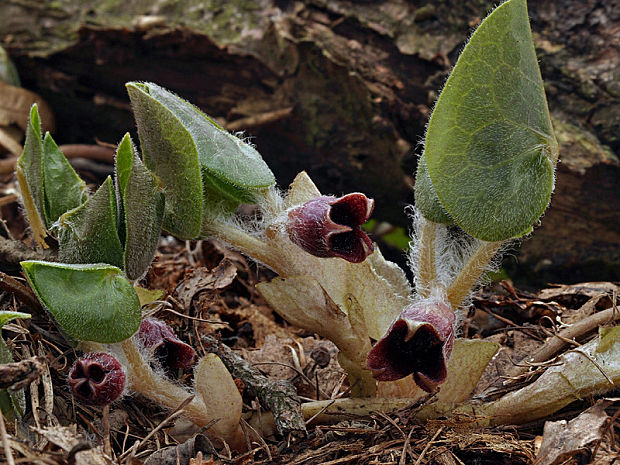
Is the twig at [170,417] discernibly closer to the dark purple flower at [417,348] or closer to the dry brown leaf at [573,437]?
the dark purple flower at [417,348]

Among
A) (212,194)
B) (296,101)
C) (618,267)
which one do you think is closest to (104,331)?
(212,194)

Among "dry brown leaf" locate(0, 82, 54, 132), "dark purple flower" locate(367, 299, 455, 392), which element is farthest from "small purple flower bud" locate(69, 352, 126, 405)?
"dry brown leaf" locate(0, 82, 54, 132)

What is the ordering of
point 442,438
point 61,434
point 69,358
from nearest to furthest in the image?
point 61,434 < point 442,438 < point 69,358

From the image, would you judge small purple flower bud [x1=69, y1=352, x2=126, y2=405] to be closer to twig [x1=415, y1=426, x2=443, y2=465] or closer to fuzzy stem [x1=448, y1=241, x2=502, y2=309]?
twig [x1=415, y1=426, x2=443, y2=465]

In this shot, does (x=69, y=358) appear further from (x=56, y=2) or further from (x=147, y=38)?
(x=56, y=2)

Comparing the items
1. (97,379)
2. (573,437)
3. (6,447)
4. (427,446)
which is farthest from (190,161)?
(573,437)

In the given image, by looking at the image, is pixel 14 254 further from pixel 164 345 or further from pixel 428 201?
pixel 428 201

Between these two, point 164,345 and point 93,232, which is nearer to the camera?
point 93,232
